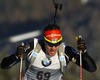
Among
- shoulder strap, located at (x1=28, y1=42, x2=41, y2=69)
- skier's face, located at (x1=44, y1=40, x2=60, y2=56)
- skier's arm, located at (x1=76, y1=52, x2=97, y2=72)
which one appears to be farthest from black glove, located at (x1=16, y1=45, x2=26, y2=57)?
skier's arm, located at (x1=76, y1=52, x2=97, y2=72)

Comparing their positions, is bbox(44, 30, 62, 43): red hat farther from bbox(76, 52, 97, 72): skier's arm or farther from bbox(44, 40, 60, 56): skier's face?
bbox(76, 52, 97, 72): skier's arm

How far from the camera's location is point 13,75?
16.8 meters

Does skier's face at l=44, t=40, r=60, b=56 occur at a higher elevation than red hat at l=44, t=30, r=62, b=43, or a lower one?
lower

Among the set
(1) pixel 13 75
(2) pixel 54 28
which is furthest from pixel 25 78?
(1) pixel 13 75

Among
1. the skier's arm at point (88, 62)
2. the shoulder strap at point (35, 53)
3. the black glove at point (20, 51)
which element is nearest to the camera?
the black glove at point (20, 51)

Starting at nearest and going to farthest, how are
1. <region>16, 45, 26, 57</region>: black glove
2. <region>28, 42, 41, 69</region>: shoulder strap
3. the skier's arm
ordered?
<region>16, 45, 26, 57</region>: black glove
the skier's arm
<region>28, 42, 41, 69</region>: shoulder strap

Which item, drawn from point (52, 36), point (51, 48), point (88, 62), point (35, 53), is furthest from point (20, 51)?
point (88, 62)

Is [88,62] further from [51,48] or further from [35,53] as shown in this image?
[35,53]

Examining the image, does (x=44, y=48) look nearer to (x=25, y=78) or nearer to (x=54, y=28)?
(x=54, y=28)

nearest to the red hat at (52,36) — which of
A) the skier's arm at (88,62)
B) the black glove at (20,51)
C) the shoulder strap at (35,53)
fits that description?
the shoulder strap at (35,53)

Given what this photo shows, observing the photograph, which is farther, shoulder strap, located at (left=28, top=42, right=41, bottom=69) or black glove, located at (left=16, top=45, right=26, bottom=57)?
shoulder strap, located at (left=28, top=42, right=41, bottom=69)

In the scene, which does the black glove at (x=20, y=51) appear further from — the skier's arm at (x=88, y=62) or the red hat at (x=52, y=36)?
the skier's arm at (x=88, y=62)

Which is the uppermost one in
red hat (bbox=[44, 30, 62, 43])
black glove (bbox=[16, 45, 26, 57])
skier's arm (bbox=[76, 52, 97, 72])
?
red hat (bbox=[44, 30, 62, 43])

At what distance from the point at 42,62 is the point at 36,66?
209 millimetres
